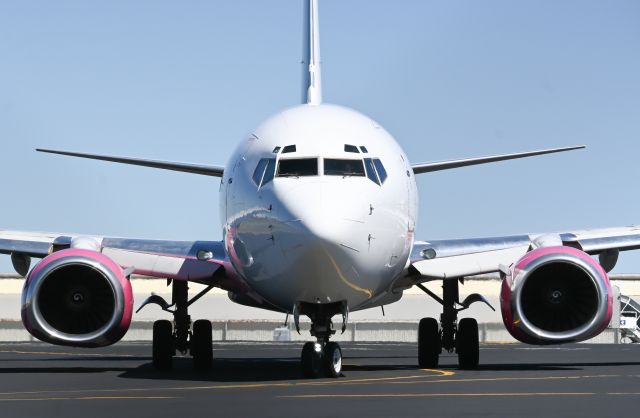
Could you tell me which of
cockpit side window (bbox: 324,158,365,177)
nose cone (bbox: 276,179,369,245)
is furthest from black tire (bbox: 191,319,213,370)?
nose cone (bbox: 276,179,369,245)

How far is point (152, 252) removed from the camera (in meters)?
24.7

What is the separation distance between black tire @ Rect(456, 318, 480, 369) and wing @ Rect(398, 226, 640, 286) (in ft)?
4.13

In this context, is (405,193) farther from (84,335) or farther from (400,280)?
(84,335)

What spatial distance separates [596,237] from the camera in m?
25.8

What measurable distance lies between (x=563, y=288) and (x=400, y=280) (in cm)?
293

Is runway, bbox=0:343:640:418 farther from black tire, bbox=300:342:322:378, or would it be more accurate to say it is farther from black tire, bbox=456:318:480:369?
black tire, bbox=456:318:480:369

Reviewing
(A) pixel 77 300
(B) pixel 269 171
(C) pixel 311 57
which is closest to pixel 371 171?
(B) pixel 269 171

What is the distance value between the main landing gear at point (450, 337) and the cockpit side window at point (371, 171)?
4.92 m

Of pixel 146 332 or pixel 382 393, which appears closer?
pixel 382 393

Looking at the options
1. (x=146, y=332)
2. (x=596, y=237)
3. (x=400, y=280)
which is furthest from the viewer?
(x=146, y=332)

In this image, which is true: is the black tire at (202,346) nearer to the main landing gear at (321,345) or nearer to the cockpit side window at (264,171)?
the main landing gear at (321,345)

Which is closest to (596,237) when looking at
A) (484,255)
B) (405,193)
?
(484,255)

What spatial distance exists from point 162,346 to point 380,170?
6.36 m

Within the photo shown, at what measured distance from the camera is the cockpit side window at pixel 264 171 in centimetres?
2055
